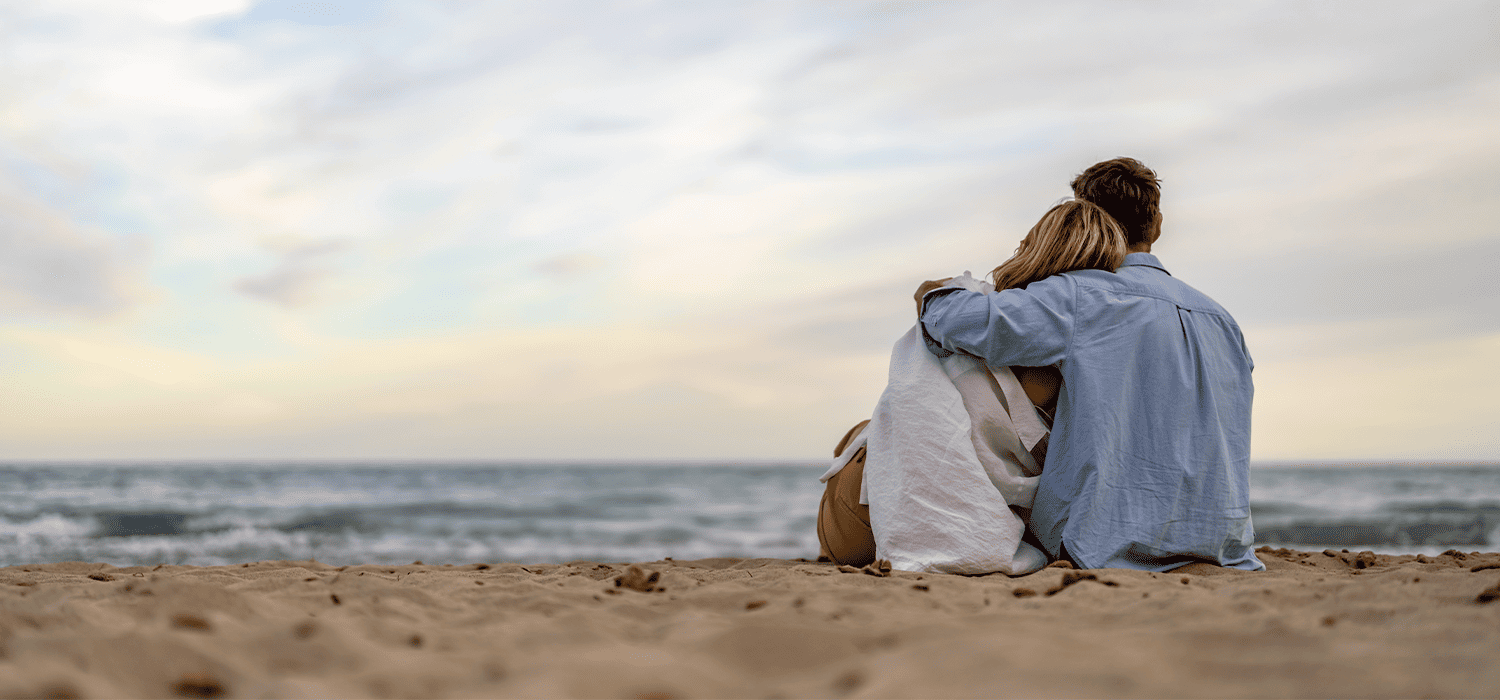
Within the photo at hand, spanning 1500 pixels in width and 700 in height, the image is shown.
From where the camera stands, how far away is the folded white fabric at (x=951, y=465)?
247 centimetres

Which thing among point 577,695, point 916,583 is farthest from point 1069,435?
point 577,695

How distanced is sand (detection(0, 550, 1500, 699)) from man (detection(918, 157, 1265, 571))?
55 centimetres

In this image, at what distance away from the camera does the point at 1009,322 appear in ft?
7.84

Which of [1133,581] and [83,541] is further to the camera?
[83,541]

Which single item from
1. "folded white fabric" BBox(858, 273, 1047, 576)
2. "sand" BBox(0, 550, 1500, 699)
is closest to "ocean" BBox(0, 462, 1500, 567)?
"folded white fabric" BBox(858, 273, 1047, 576)

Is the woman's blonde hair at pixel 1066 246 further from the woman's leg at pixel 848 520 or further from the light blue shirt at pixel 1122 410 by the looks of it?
the woman's leg at pixel 848 520

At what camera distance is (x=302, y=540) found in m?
9.10

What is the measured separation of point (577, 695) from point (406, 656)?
356 mm

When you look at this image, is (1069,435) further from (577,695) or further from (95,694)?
(95,694)

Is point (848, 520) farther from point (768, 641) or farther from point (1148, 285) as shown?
point (768, 641)

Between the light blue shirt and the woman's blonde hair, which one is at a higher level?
the woman's blonde hair

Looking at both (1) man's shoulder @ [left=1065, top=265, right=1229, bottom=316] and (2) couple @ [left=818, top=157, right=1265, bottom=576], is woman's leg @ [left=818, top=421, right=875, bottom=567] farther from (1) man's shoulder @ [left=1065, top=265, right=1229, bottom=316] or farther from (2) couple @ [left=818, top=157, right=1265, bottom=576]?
(1) man's shoulder @ [left=1065, top=265, right=1229, bottom=316]

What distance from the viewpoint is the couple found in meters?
2.47

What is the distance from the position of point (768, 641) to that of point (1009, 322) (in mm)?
1401
